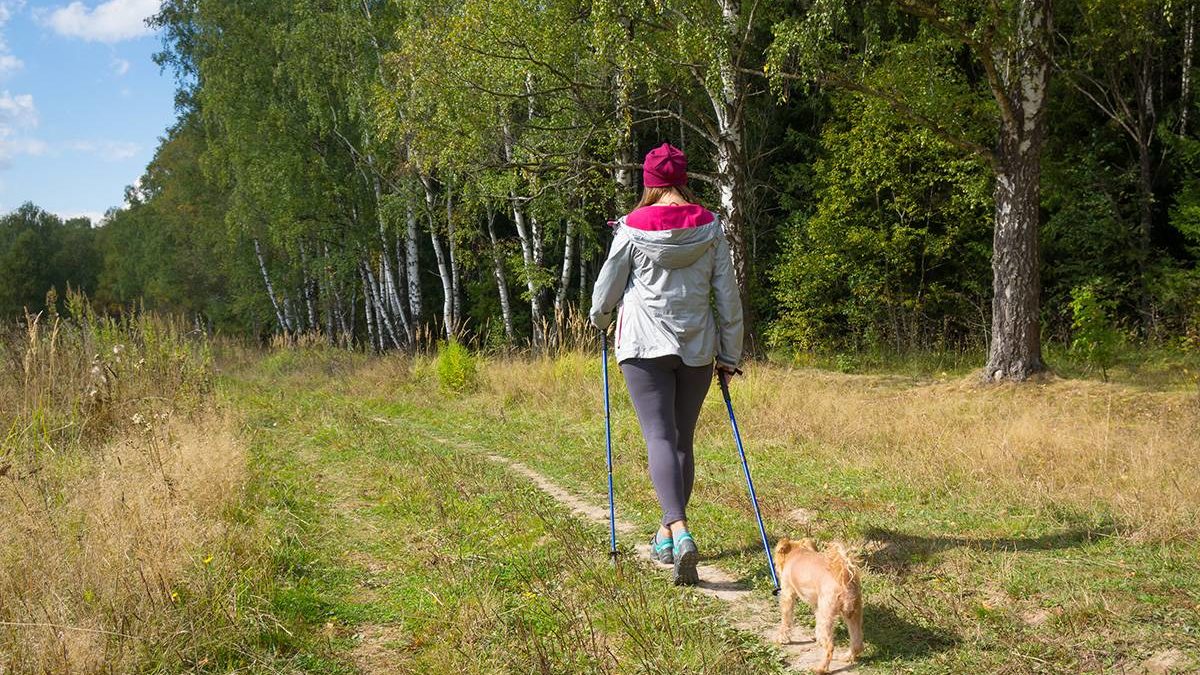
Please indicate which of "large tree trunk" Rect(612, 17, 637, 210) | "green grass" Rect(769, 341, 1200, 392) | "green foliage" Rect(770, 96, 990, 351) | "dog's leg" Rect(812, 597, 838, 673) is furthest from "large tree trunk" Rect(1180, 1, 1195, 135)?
"dog's leg" Rect(812, 597, 838, 673)

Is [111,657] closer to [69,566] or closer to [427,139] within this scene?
[69,566]

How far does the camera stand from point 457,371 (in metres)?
12.0

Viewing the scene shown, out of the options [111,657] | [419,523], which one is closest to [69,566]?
[111,657]

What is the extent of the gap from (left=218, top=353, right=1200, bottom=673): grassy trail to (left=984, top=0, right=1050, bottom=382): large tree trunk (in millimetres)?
5059

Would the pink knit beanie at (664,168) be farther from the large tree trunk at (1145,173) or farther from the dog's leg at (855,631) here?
the large tree trunk at (1145,173)

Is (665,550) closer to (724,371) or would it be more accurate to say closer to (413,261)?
(724,371)

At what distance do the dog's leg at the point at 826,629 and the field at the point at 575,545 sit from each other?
18 centimetres

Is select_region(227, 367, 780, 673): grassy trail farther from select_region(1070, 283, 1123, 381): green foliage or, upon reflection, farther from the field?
select_region(1070, 283, 1123, 381): green foliage

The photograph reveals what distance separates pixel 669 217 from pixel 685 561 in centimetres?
161

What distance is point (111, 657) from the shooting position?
2898 mm

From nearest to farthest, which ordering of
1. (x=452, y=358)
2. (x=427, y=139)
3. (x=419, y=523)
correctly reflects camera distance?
(x=419, y=523), (x=452, y=358), (x=427, y=139)

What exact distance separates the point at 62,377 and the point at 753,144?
18.0 m

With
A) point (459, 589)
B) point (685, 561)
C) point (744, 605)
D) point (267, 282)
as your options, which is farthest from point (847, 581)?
point (267, 282)

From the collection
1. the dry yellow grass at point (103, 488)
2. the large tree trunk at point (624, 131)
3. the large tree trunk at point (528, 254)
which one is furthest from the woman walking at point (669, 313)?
the large tree trunk at point (528, 254)
